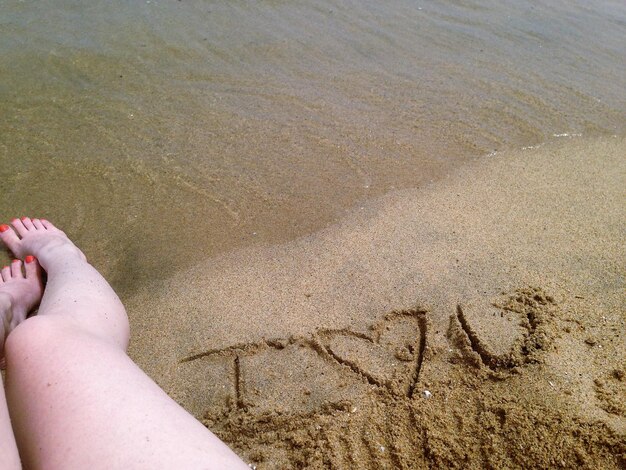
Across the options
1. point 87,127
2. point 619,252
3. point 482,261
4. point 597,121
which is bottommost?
point 87,127

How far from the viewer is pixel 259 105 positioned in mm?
3285

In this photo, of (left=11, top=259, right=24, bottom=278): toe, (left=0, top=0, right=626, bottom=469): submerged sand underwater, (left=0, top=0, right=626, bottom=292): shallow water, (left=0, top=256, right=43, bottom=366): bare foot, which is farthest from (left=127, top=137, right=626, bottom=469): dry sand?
(left=11, top=259, right=24, bottom=278): toe

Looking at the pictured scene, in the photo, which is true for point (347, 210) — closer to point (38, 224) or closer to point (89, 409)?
point (38, 224)

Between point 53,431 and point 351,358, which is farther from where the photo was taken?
point 351,358

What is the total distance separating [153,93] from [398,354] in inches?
97.5

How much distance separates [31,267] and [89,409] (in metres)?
1.18

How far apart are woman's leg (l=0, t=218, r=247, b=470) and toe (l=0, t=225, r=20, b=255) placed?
2.87 ft

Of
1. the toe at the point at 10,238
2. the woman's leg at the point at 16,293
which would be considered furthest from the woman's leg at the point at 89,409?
the toe at the point at 10,238

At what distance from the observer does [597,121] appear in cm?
330

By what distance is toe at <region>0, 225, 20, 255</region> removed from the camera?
222 centimetres

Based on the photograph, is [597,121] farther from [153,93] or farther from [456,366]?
[153,93]

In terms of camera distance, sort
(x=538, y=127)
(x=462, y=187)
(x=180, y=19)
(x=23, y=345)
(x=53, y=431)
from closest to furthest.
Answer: (x=53, y=431), (x=23, y=345), (x=462, y=187), (x=538, y=127), (x=180, y=19)

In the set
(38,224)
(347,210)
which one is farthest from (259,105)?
(38,224)

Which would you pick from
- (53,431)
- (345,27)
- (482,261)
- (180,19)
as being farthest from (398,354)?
(180,19)
